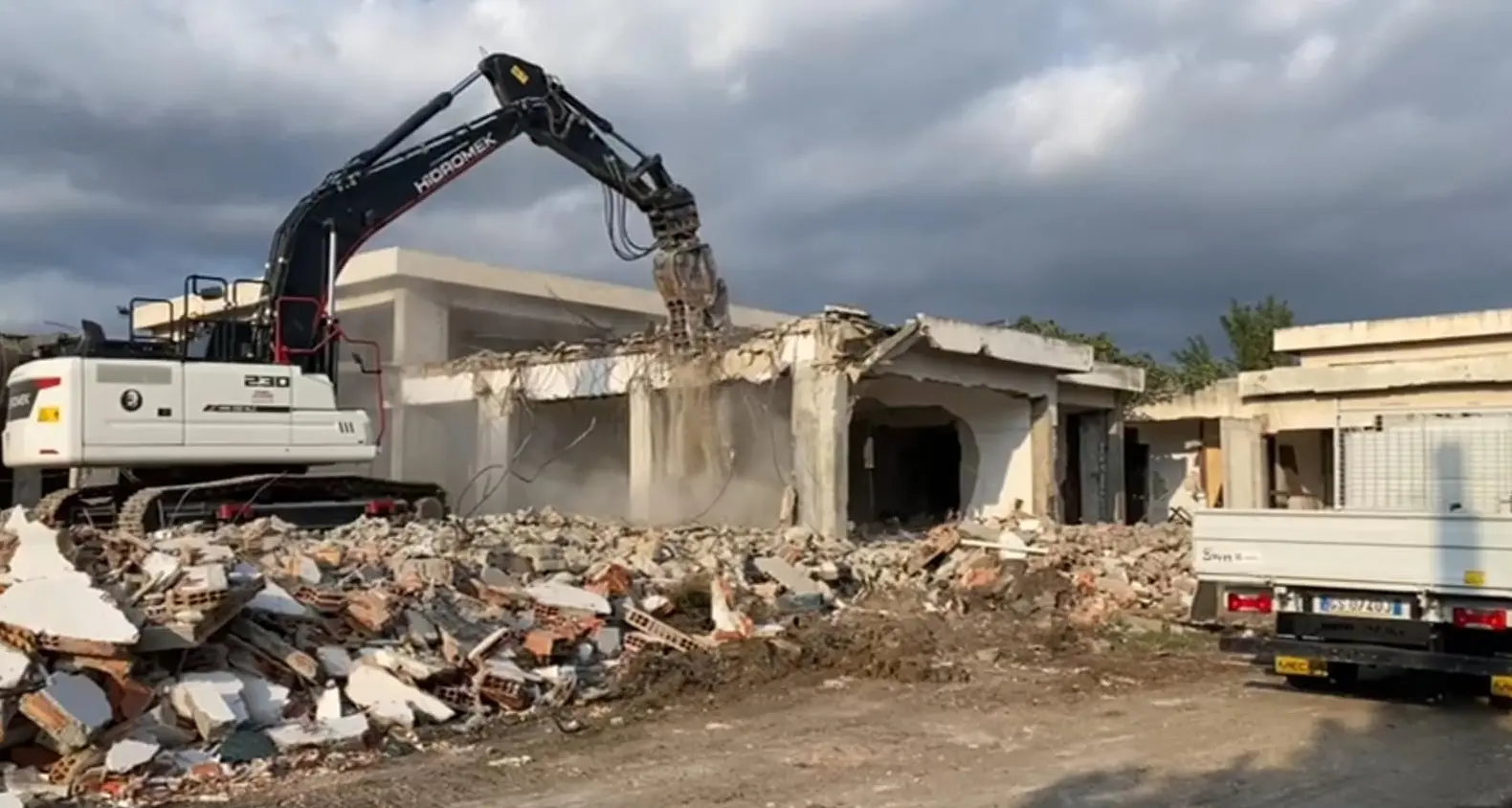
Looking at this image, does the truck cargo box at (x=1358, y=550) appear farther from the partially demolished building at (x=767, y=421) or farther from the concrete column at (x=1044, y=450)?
the concrete column at (x=1044, y=450)

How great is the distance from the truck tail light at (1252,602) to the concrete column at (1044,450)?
46.8ft

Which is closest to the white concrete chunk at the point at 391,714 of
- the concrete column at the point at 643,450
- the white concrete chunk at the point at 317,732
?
the white concrete chunk at the point at 317,732

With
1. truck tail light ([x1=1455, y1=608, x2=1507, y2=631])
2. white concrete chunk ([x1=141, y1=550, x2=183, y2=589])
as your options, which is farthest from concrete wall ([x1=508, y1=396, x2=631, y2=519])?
truck tail light ([x1=1455, y1=608, x2=1507, y2=631])

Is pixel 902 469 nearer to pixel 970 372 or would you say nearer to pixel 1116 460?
pixel 1116 460

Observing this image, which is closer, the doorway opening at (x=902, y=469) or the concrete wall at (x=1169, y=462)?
the doorway opening at (x=902, y=469)

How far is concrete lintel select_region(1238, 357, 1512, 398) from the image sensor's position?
841 inches

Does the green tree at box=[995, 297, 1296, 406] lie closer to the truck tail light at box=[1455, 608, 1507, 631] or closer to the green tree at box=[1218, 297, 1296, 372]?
the green tree at box=[1218, 297, 1296, 372]

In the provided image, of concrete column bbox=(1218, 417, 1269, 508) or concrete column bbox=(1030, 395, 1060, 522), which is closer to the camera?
concrete column bbox=(1218, 417, 1269, 508)

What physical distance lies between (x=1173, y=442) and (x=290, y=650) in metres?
26.5

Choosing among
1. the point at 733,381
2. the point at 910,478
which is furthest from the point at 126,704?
the point at 910,478

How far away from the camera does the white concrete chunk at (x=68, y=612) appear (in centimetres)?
845

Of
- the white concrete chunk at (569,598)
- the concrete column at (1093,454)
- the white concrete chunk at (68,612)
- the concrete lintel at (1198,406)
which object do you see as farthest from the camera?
the concrete lintel at (1198,406)

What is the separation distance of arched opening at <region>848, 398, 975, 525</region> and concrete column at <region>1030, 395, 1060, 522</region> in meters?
5.27

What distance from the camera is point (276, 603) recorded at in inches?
404
